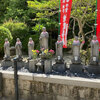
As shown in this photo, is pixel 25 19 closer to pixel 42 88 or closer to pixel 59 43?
pixel 59 43

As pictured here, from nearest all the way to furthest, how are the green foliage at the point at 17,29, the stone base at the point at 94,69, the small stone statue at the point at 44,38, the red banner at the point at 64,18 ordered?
1. the stone base at the point at 94,69
2. the small stone statue at the point at 44,38
3. the red banner at the point at 64,18
4. the green foliage at the point at 17,29

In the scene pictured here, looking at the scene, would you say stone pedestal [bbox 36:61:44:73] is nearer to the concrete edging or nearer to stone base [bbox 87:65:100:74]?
the concrete edging

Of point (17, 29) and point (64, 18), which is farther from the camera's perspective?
point (17, 29)

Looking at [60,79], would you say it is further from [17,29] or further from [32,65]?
[17,29]

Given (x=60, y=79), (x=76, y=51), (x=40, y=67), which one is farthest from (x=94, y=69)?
(x=40, y=67)

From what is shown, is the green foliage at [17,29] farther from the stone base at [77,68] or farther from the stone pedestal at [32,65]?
the stone base at [77,68]

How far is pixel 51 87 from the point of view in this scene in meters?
4.25

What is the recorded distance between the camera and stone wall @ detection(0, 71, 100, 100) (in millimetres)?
3877

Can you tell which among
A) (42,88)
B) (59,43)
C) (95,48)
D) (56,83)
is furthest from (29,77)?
(95,48)

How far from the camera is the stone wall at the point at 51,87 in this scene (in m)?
3.88

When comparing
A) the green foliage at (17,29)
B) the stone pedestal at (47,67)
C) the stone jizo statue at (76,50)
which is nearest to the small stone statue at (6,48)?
the stone pedestal at (47,67)

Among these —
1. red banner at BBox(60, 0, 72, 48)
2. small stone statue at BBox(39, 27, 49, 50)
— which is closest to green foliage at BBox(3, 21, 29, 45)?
red banner at BBox(60, 0, 72, 48)

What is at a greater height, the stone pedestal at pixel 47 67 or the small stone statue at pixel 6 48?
the small stone statue at pixel 6 48

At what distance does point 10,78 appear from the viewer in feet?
15.3
